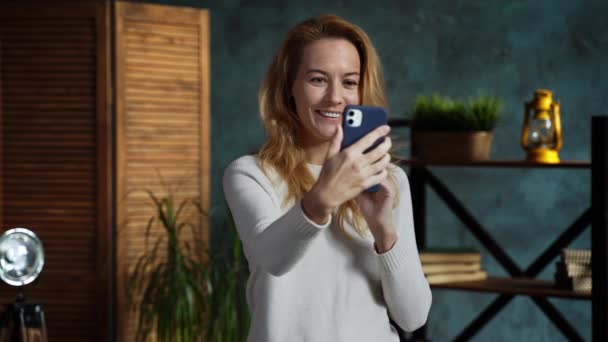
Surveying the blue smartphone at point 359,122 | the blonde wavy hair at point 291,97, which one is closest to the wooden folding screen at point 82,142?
the blonde wavy hair at point 291,97

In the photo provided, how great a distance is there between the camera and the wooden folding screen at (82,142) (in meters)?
4.12

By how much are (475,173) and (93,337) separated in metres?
1.91

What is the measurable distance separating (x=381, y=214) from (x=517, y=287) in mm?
2176

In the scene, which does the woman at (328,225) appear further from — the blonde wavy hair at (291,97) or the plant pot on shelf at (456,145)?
the plant pot on shelf at (456,145)

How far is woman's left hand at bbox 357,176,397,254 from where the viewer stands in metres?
1.40

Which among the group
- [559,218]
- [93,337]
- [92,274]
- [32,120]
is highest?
[32,120]

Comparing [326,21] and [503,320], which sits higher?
[326,21]

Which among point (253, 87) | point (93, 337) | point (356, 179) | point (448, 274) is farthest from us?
point (253, 87)

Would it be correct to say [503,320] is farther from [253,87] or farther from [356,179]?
[356,179]

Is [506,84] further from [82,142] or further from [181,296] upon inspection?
[82,142]

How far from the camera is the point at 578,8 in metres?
4.18

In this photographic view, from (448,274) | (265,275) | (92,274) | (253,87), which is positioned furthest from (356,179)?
(253,87)

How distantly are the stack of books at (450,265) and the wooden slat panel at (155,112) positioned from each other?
123 cm

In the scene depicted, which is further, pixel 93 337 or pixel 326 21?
pixel 93 337
